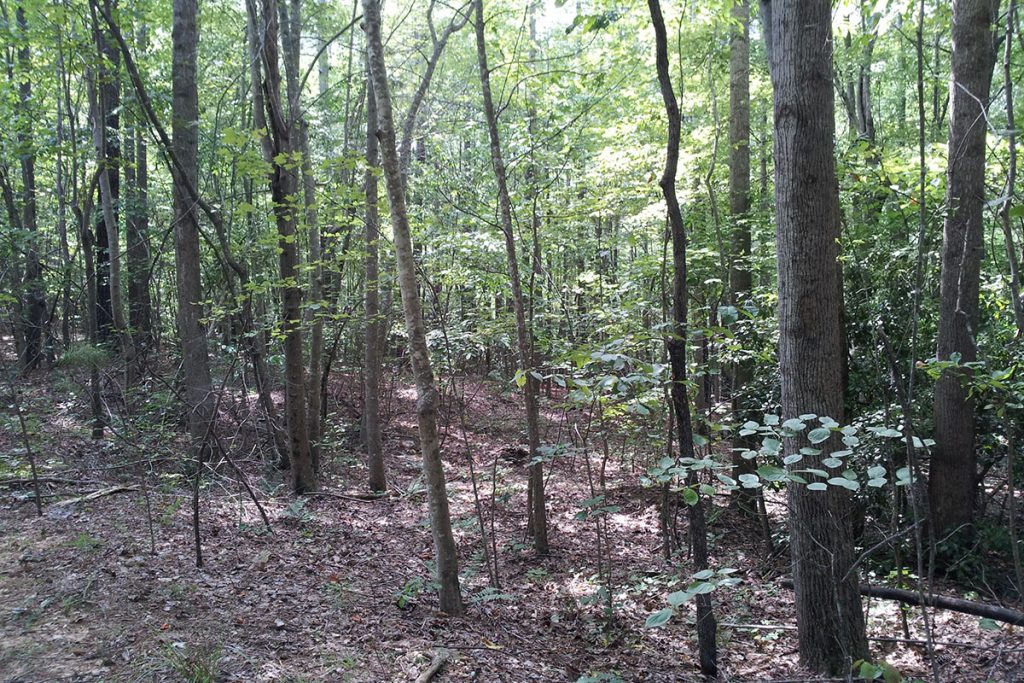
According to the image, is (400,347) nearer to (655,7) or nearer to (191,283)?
(191,283)

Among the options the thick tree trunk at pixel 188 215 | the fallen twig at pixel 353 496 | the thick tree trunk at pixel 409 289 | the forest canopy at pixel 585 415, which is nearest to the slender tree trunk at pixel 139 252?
the forest canopy at pixel 585 415

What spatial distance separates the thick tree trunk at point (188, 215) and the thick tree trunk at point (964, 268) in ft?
27.0

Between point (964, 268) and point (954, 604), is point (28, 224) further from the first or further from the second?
point (954, 604)

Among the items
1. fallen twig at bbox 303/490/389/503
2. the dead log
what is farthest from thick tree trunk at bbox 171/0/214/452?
the dead log

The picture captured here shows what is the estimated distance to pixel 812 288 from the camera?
11.5 ft

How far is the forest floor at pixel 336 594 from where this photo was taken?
4055 mm

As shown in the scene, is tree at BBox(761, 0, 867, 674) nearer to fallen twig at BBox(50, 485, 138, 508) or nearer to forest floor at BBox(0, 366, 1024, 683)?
forest floor at BBox(0, 366, 1024, 683)

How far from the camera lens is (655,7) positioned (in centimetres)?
365

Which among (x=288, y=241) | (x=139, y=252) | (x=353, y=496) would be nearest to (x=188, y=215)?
(x=288, y=241)

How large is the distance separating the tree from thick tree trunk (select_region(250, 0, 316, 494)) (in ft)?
14.3

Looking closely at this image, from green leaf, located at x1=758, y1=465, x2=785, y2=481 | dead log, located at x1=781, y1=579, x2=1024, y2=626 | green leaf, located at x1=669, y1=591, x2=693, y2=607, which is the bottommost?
dead log, located at x1=781, y1=579, x2=1024, y2=626

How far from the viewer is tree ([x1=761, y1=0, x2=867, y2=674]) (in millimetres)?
3477

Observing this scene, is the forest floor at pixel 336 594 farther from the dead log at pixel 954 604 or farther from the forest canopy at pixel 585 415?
the dead log at pixel 954 604

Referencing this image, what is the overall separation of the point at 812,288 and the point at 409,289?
2845mm
